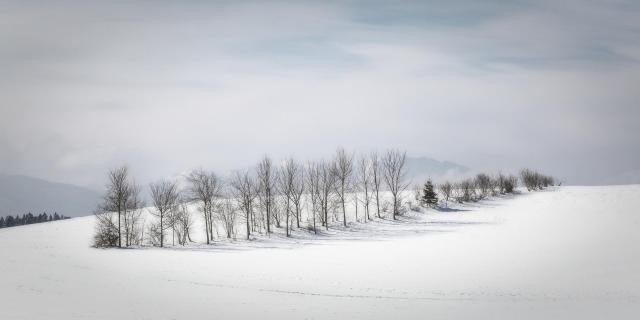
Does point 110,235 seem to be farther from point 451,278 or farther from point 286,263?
point 451,278

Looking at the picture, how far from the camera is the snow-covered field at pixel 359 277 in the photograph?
75.2 ft

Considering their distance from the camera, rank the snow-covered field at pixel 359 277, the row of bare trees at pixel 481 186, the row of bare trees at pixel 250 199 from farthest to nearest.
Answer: the row of bare trees at pixel 481 186, the row of bare trees at pixel 250 199, the snow-covered field at pixel 359 277

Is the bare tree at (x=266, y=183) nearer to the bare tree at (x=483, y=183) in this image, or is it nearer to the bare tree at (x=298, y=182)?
the bare tree at (x=298, y=182)

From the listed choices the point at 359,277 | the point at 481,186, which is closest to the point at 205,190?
the point at 359,277

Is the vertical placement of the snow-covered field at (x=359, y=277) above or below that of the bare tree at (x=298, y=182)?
below

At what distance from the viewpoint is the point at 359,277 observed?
3158 centimetres

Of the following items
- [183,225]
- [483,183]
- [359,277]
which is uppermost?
[483,183]

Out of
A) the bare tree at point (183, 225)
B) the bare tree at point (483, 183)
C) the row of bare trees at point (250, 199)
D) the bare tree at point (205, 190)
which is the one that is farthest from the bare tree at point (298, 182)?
the bare tree at point (483, 183)

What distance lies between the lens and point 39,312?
2119cm

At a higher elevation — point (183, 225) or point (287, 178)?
point (287, 178)

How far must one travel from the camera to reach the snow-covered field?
75.2 feet

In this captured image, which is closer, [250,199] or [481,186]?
[250,199]

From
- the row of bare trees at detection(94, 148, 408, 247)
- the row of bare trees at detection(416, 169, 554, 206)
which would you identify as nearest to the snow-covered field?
the row of bare trees at detection(94, 148, 408, 247)

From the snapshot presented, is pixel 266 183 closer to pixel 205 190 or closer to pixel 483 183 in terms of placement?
pixel 205 190
